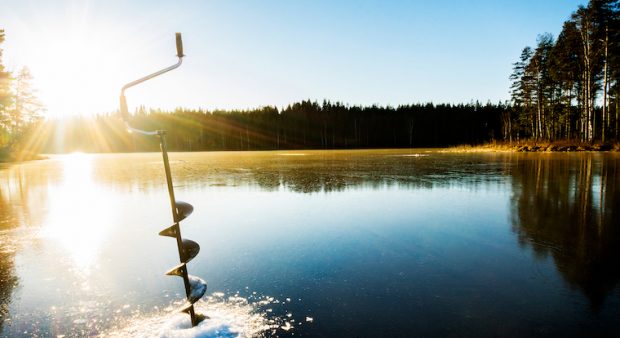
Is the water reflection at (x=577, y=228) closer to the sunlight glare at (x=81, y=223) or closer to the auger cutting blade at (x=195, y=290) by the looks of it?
the auger cutting blade at (x=195, y=290)

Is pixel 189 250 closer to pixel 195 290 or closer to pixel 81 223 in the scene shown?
pixel 195 290

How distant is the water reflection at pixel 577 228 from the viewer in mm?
3915

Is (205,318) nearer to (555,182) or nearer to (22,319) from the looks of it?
(22,319)

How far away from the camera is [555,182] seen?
12.2 metres

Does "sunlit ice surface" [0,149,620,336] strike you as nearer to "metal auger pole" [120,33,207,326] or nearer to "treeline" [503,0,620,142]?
"metal auger pole" [120,33,207,326]

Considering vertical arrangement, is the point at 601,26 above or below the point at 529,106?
above

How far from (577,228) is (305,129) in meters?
119

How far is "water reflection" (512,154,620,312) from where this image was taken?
391 cm

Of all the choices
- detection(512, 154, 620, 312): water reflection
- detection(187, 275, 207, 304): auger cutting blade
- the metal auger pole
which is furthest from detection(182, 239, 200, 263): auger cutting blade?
detection(512, 154, 620, 312): water reflection

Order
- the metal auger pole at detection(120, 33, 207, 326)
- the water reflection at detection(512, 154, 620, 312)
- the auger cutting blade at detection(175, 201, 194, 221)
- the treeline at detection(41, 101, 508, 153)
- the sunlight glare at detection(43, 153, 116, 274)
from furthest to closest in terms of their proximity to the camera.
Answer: the treeline at detection(41, 101, 508, 153) < the sunlight glare at detection(43, 153, 116, 274) < the water reflection at detection(512, 154, 620, 312) < the auger cutting blade at detection(175, 201, 194, 221) < the metal auger pole at detection(120, 33, 207, 326)

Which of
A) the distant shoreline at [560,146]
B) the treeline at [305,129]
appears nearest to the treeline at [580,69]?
the distant shoreline at [560,146]

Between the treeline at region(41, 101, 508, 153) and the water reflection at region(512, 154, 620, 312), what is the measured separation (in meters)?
95.1

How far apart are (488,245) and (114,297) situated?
516cm

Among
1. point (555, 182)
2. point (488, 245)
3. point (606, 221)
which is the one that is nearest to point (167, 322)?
point (488, 245)
